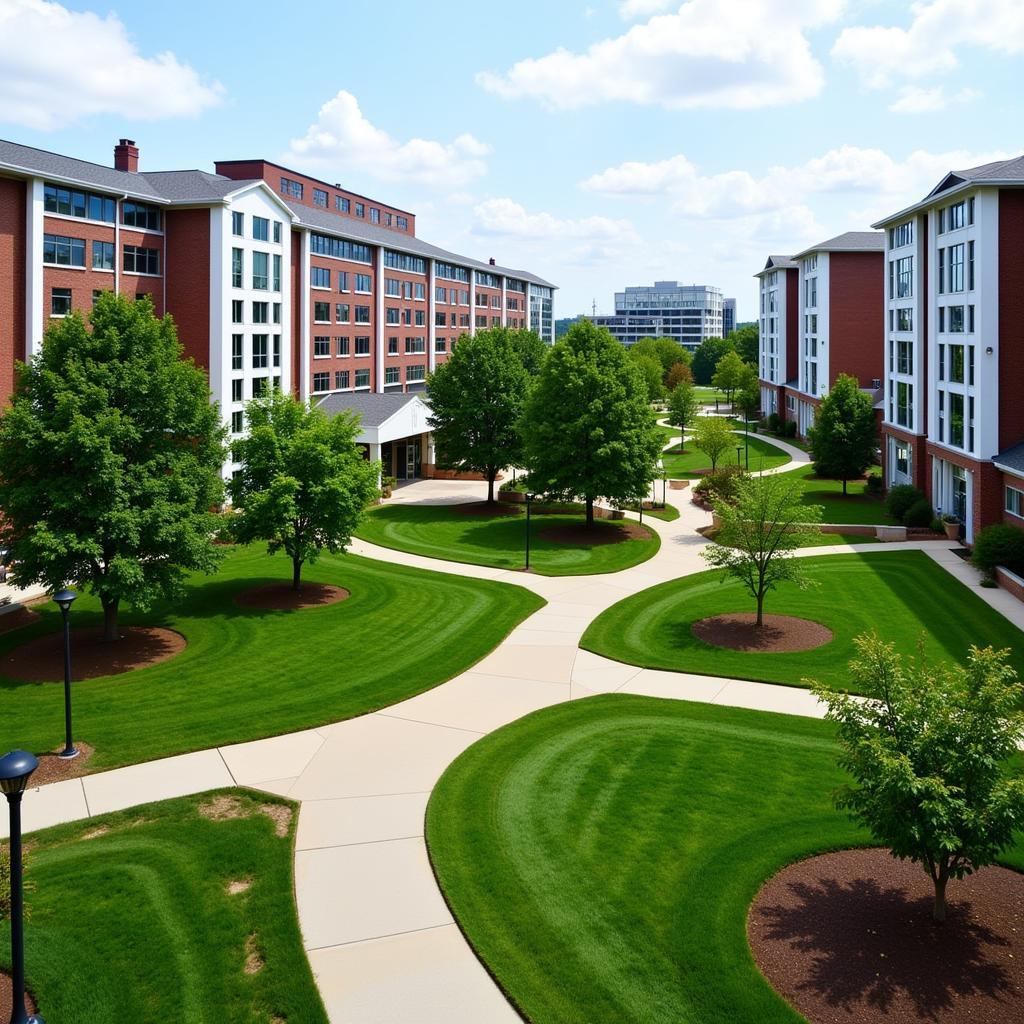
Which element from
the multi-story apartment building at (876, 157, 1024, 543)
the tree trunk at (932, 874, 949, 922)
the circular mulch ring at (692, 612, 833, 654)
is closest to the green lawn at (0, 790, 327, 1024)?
the tree trunk at (932, 874, 949, 922)

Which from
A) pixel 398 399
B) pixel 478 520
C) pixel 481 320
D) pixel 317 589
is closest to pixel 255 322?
pixel 398 399

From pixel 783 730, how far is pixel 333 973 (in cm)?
1176

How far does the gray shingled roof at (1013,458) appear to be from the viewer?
3481cm

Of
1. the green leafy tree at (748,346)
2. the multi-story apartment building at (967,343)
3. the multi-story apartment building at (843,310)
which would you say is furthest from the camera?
the green leafy tree at (748,346)

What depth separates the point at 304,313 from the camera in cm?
5934

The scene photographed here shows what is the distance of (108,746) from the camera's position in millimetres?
19344

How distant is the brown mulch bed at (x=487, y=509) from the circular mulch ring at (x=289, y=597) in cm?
1829

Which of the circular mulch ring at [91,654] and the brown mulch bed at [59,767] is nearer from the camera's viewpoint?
the brown mulch bed at [59,767]

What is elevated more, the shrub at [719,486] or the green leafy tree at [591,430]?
the green leafy tree at [591,430]

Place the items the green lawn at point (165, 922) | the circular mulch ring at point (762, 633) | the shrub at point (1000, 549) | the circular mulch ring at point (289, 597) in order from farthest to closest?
the shrub at point (1000, 549) → the circular mulch ring at point (289, 597) → the circular mulch ring at point (762, 633) → the green lawn at point (165, 922)

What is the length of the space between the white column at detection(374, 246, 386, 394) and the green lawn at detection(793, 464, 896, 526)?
32.8 m

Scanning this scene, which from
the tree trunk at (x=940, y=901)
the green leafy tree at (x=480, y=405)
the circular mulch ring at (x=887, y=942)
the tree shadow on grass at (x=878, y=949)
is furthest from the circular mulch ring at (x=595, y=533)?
the tree trunk at (x=940, y=901)

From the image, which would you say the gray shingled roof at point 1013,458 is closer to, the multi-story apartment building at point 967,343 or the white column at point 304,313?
the multi-story apartment building at point 967,343

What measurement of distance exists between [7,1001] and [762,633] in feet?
70.8
